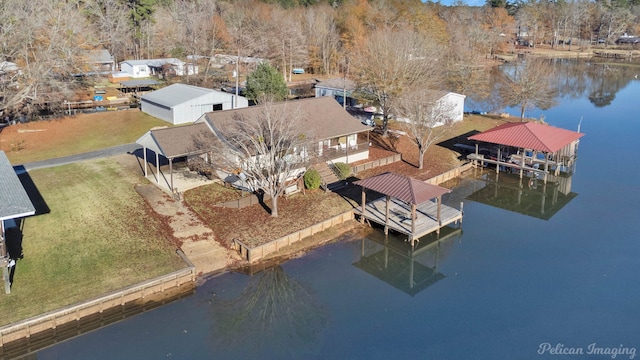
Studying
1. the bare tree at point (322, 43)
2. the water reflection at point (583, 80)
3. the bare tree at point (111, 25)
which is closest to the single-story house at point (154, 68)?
the bare tree at point (111, 25)

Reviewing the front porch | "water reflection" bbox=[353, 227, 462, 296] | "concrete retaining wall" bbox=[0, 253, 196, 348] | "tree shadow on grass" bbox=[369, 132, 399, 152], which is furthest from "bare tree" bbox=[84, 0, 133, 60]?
"water reflection" bbox=[353, 227, 462, 296]

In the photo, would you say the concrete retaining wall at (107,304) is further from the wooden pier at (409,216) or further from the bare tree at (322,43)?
the bare tree at (322,43)

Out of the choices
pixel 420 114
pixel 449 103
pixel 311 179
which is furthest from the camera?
pixel 449 103

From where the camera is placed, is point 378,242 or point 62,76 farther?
point 62,76

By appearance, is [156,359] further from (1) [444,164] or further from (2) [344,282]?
(1) [444,164]

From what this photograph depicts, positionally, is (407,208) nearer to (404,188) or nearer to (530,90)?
(404,188)

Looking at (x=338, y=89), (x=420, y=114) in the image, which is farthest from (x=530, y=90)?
(x=338, y=89)

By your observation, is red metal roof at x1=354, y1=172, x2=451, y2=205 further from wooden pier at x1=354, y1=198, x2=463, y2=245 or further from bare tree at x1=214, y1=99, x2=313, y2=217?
bare tree at x1=214, y1=99, x2=313, y2=217

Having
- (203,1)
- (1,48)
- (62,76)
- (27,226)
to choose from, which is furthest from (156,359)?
(203,1)
